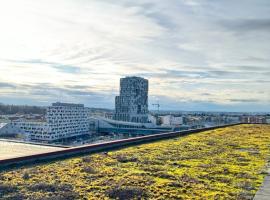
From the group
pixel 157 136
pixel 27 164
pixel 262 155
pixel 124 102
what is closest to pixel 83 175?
pixel 27 164

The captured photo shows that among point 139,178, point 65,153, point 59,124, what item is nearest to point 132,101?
point 59,124

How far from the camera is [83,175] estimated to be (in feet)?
29.1

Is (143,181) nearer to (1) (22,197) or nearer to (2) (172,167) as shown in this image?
(2) (172,167)

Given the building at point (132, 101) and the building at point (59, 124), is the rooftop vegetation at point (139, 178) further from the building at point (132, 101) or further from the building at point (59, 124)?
the building at point (132, 101)

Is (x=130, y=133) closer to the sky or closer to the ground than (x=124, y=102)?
closer to the ground

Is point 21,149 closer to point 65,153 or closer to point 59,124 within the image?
point 65,153

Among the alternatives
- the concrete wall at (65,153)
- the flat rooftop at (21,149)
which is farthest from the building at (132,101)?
the flat rooftop at (21,149)

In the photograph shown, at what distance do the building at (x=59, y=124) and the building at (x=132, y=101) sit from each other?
2070 cm

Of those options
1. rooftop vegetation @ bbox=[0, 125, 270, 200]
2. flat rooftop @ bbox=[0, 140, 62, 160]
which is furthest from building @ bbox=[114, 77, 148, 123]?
rooftop vegetation @ bbox=[0, 125, 270, 200]

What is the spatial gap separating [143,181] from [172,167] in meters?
2.23

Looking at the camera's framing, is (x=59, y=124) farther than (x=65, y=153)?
Yes

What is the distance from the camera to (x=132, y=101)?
140500mm

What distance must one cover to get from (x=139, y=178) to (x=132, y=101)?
13178 centimetres

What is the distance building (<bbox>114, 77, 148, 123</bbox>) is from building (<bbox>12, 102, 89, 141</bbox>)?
20.7 metres
